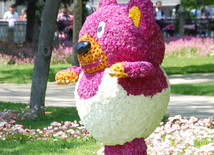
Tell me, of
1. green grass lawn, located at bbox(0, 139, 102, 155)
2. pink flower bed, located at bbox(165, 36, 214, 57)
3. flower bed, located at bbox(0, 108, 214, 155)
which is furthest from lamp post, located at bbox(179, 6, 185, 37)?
green grass lawn, located at bbox(0, 139, 102, 155)

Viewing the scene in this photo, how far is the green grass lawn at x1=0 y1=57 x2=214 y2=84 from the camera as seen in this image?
1202 cm

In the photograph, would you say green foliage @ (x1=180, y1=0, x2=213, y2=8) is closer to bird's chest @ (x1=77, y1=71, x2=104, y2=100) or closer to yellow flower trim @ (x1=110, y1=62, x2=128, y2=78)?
bird's chest @ (x1=77, y1=71, x2=104, y2=100)

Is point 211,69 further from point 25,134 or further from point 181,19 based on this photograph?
point 25,134

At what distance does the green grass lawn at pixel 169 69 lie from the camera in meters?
12.0

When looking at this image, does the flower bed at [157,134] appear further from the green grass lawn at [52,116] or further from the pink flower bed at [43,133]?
the green grass lawn at [52,116]

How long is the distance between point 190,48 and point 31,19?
23.6 feet

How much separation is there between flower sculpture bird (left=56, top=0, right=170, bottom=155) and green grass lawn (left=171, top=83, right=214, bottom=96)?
5.74 meters

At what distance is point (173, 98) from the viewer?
8.96m

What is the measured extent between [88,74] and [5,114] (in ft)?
10.2

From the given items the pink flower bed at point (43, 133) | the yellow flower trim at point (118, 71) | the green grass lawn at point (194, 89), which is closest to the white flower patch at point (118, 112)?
the yellow flower trim at point (118, 71)

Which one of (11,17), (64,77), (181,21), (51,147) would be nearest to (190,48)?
(181,21)

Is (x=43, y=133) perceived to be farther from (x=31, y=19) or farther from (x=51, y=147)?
(x=31, y=19)

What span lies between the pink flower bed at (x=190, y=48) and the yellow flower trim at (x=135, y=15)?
1352cm

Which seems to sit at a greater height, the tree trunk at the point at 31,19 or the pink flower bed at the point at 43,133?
the tree trunk at the point at 31,19
